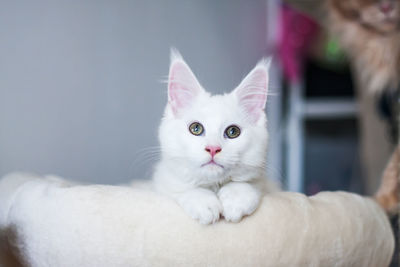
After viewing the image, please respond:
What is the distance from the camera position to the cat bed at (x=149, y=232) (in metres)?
0.70

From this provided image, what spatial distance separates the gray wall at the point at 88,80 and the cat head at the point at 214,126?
0.13m

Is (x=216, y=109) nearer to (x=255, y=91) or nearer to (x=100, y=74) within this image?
(x=255, y=91)

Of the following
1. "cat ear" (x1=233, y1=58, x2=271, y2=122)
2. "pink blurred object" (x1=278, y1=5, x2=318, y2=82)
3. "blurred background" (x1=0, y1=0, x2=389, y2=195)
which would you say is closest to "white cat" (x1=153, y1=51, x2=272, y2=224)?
"cat ear" (x1=233, y1=58, x2=271, y2=122)

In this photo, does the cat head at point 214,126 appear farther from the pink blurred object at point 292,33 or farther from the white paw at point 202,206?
the pink blurred object at point 292,33

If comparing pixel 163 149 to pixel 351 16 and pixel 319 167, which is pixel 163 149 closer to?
pixel 351 16

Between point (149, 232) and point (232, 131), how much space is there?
0.87 ft

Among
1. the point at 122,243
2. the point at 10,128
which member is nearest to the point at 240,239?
the point at 122,243

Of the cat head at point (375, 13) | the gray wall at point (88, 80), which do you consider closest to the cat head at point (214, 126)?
the gray wall at point (88, 80)

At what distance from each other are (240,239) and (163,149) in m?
0.26

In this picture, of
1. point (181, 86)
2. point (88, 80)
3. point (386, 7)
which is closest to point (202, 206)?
point (181, 86)

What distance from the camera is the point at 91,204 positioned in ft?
2.39

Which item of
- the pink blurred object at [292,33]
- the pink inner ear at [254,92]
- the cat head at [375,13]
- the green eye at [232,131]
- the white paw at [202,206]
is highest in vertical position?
the pink blurred object at [292,33]

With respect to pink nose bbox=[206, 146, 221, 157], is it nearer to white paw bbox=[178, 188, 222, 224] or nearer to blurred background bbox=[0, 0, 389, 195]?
white paw bbox=[178, 188, 222, 224]

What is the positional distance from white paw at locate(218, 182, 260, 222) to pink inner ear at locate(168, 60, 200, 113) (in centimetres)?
22
